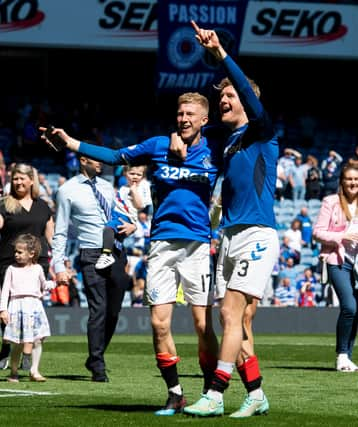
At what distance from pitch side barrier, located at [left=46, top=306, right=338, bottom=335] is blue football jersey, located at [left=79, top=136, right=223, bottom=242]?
1353cm

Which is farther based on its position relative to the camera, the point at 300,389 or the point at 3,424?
the point at 300,389

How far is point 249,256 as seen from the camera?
8133mm

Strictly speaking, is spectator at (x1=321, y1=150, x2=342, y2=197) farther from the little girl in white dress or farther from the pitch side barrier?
the little girl in white dress

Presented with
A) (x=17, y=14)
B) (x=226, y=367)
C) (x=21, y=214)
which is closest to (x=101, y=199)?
(x=21, y=214)

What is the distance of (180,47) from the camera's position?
32000mm

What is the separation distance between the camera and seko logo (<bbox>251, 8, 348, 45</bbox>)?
34.6m

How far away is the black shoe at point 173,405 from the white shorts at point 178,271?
0.64 metres

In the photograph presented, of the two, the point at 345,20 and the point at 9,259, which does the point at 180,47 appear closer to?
the point at 345,20

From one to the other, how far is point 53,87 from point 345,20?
28.8 ft

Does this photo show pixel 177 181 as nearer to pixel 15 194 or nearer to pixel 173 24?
pixel 15 194

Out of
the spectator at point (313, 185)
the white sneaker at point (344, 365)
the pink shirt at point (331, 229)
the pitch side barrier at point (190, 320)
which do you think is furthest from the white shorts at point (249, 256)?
the spectator at point (313, 185)

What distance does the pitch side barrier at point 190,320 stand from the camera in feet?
72.7

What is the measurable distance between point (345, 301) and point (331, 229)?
0.75 metres

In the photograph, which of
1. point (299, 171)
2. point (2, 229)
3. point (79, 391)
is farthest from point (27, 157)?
point (79, 391)
